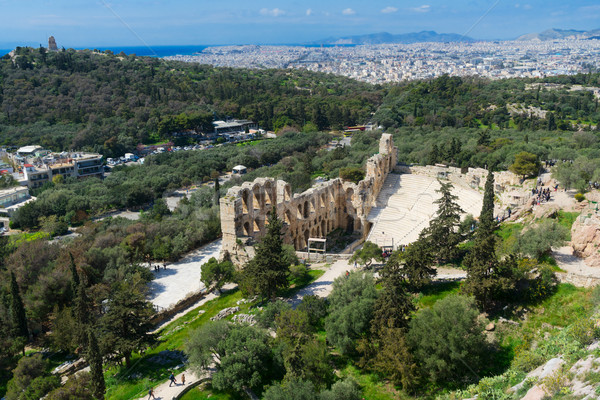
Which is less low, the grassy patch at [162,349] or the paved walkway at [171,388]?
the paved walkway at [171,388]

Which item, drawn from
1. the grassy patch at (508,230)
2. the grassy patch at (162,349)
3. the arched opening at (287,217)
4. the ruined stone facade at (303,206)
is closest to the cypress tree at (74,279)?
the grassy patch at (162,349)

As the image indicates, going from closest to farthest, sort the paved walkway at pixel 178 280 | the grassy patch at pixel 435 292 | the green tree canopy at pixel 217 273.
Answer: the grassy patch at pixel 435 292 < the green tree canopy at pixel 217 273 < the paved walkway at pixel 178 280

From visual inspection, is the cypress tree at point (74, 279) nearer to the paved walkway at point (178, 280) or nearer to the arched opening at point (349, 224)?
the paved walkway at point (178, 280)

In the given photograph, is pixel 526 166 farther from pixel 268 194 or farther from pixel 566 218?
pixel 268 194

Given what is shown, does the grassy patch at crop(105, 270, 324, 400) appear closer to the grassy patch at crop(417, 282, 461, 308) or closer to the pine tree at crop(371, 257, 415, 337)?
the grassy patch at crop(417, 282, 461, 308)

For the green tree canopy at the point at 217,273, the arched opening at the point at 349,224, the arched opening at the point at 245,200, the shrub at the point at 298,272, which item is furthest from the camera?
the arched opening at the point at 349,224

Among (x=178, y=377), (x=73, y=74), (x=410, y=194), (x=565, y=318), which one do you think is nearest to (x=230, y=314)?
(x=178, y=377)

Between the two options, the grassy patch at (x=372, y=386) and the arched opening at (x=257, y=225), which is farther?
the arched opening at (x=257, y=225)

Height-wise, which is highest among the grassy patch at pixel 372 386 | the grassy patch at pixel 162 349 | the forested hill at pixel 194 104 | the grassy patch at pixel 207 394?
the forested hill at pixel 194 104

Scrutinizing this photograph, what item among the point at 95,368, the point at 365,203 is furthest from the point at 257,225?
the point at 95,368
